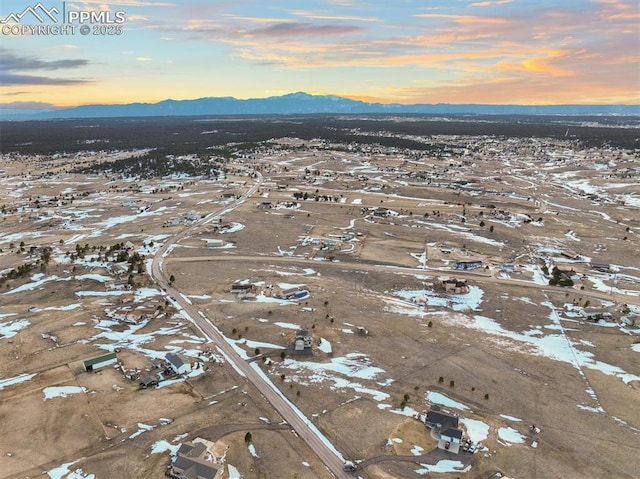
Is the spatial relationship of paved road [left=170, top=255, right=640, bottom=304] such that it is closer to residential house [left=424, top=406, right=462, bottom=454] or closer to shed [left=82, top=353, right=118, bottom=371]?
shed [left=82, top=353, right=118, bottom=371]

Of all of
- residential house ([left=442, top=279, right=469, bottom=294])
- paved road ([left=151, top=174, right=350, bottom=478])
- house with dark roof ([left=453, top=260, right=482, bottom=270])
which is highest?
house with dark roof ([left=453, top=260, right=482, bottom=270])

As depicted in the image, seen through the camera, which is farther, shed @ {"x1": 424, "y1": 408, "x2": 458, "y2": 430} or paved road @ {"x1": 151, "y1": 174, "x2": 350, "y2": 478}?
shed @ {"x1": 424, "y1": 408, "x2": 458, "y2": 430}

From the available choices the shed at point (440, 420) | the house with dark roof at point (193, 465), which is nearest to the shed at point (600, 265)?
the shed at point (440, 420)

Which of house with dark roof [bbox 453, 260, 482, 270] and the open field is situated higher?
house with dark roof [bbox 453, 260, 482, 270]

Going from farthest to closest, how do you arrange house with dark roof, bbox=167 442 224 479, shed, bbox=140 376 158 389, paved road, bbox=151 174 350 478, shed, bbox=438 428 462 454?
1. shed, bbox=140 376 158 389
2. shed, bbox=438 428 462 454
3. paved road, bbox=151 174 350 478
4. house with dark roof, bbox=167 442 224 479

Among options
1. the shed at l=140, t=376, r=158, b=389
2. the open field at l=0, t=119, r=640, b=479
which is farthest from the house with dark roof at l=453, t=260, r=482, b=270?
the shed at l=140, t=376, r=158, b=389

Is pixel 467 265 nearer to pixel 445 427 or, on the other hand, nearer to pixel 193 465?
pixel 445 427
